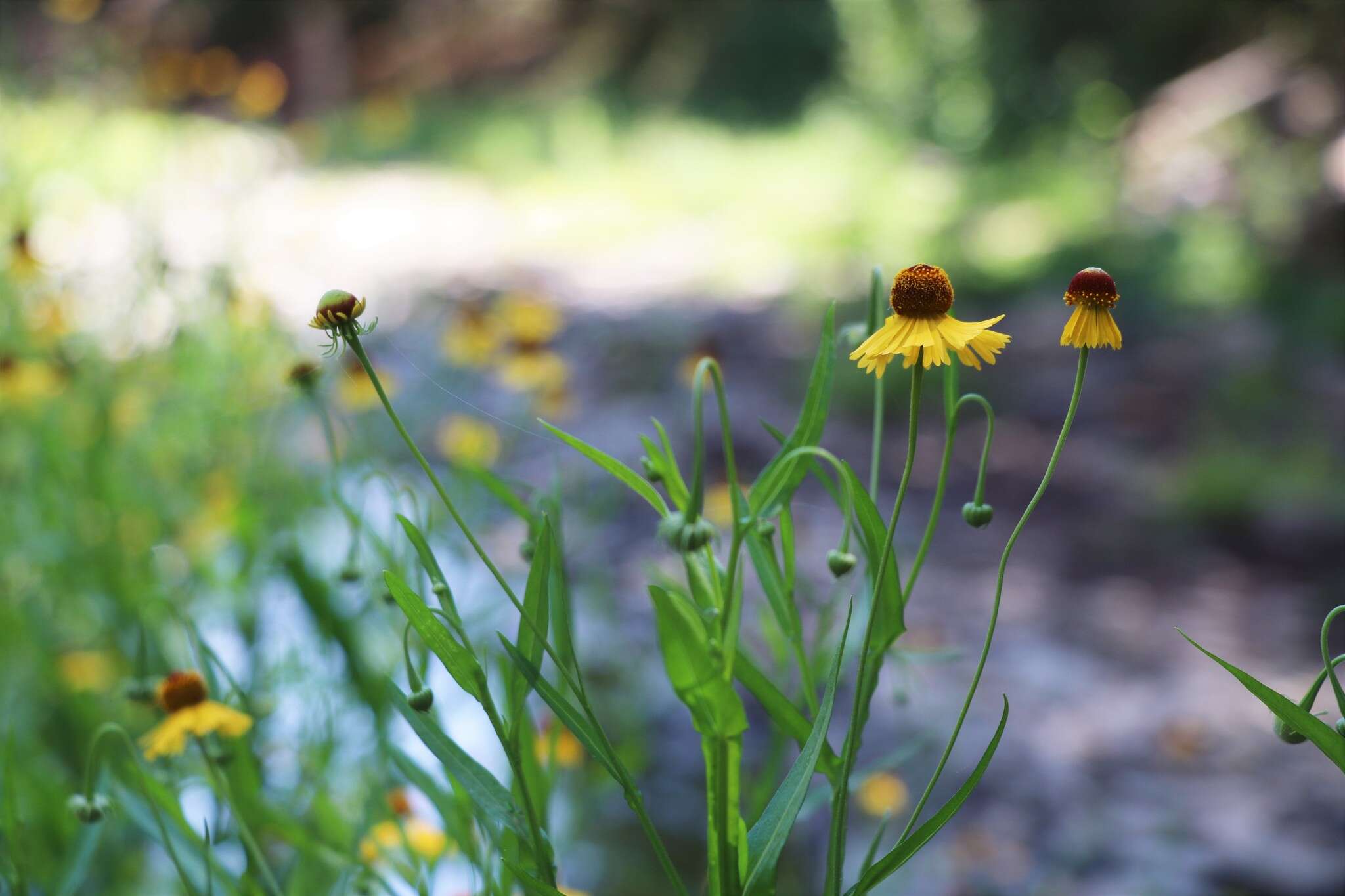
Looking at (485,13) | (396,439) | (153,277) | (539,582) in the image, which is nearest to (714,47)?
(485,13)

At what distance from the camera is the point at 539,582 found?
357 millimetres

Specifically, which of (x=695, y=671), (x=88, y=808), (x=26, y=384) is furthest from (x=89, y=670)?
(x=695, y=671)

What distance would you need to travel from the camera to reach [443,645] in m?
0.35

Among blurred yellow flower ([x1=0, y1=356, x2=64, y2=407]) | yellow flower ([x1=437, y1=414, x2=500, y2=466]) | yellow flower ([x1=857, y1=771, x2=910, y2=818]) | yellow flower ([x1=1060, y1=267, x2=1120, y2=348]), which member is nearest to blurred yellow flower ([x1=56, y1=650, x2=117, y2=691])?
blurred yellow flower ([x1=0, y1=356, x2=64, y2=407])

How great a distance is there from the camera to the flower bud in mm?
385

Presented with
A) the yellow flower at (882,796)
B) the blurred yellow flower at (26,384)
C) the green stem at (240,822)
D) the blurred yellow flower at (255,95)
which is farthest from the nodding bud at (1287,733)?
the blurred yellow flower at (255,95)

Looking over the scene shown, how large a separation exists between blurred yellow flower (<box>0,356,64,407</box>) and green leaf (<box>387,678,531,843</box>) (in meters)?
1.01

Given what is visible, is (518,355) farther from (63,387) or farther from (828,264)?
(828,264)

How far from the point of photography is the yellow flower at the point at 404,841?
0.58 meters

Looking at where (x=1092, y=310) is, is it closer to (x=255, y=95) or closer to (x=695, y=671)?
(x=695, y=671)

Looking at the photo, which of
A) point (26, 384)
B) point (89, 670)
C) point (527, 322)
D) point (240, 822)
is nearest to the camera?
point (240, 822)

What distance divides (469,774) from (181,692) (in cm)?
22

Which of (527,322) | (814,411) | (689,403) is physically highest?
(689,403)

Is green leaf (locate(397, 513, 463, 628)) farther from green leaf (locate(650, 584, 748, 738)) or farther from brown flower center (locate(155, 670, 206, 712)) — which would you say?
brown flower center (locate(155, 670, 206, 712))
